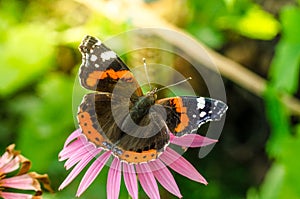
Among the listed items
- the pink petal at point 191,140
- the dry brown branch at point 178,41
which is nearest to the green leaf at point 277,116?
the dry brown branch at point 178,41

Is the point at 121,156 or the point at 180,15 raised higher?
the point at 180,15

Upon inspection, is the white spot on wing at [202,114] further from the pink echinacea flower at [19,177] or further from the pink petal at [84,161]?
the pink echinacea flower at [19,177]

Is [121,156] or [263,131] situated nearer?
[121,156]

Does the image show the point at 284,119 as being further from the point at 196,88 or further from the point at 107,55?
the point at 107,55

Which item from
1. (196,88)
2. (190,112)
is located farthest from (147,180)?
(196,88)

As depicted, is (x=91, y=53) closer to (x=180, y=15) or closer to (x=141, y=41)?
(x=141, y=41)

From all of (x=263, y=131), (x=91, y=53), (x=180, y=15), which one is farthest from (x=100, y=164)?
(x=263, y=131)

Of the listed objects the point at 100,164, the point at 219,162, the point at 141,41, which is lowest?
the point at 219,162

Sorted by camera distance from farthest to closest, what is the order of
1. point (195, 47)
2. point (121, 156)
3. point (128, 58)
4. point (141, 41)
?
point (195, 47) → point (141, 41) → point (128, 58) → point (121, 156)
